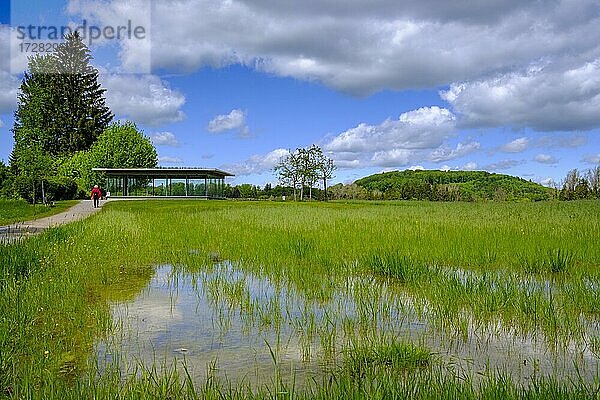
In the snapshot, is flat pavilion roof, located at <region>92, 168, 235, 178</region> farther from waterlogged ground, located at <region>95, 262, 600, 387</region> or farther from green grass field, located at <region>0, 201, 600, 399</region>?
waterlogged ground, located at <region>95, 262, 600, 387</region>

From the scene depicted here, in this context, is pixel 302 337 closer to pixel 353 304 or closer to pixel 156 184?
pixel 353 304

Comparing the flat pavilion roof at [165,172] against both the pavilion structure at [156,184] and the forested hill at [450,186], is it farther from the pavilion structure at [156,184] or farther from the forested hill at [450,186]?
the forested hill at [450,186]

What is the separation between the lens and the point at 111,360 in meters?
4.49

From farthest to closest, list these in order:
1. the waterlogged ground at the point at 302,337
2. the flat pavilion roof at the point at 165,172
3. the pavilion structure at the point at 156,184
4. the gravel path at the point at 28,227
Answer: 1. the pavilion structure at the point at 156,184
2. the flat pavilion roof at the point at 165,172
3. the gravel path at the point at 28,227
4. the waterlogged ground at the point at 302,337

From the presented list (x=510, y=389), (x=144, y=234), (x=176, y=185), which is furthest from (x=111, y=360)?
(x=176, y=185)

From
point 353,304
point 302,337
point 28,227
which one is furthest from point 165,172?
point 302,337

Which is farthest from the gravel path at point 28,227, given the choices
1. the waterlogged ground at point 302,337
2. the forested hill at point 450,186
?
the forested hill at point 450,186

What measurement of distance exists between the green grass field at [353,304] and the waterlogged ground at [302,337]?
0.04m

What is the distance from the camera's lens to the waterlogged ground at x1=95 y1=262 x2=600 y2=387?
4.27m

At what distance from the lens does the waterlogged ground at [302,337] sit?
14.0 ft

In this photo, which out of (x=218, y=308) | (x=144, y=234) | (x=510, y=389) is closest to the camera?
(x=510, y=389)

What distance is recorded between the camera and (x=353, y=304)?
650cm

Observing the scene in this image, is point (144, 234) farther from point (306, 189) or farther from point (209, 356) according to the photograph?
point (306, 189)

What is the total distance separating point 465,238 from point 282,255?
4523mm
